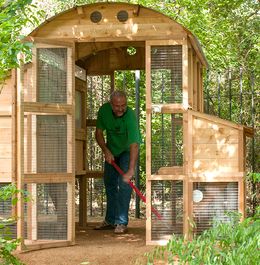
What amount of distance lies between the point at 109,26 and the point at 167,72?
33.3 inches

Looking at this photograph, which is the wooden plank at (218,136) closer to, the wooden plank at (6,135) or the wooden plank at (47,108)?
the wooden plank at (47,108)

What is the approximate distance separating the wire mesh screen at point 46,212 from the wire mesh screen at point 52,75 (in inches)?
38.3

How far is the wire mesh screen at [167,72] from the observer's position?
8406 mm

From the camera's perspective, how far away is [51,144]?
8.39 metres

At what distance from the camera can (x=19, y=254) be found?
7.82 metres

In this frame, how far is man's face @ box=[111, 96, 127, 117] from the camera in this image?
9.30 m

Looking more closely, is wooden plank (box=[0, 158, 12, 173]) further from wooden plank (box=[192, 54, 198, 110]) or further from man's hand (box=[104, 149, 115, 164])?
wooden plank (box=[192, 54, 198, 110])

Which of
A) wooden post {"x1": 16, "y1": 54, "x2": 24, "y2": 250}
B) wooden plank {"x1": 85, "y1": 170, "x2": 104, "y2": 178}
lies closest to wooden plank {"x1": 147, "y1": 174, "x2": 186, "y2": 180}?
wooden post {"x1": 16, "y1": 54, "x2": 24, "y2": 250}

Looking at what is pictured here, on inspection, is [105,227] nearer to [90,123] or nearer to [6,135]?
[90,123]

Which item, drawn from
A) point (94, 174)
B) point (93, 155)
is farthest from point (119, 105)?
point (93, 155)

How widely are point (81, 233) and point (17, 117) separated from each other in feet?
7.14

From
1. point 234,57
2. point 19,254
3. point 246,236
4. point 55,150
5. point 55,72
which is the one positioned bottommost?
point 19,254

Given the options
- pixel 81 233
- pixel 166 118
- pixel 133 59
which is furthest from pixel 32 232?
pixel 133 59

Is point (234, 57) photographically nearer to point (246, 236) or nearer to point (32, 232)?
point (32, 232)
